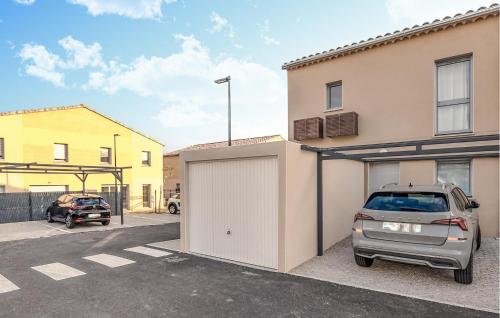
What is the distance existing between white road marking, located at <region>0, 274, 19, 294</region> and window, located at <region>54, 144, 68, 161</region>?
15896mm

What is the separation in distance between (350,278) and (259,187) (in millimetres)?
2550

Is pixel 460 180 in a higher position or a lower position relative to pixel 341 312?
higher

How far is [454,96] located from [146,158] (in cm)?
2183

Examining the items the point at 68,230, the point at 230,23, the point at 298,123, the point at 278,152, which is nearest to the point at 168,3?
the point at 230,23

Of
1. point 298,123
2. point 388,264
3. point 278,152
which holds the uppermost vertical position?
point 298,123

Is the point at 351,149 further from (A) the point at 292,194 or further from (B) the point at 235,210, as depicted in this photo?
(B) the point at 235,210

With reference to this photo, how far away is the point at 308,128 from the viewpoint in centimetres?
1208

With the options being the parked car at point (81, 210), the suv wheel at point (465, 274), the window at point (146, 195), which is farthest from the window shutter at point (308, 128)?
the window at point (146, 195)

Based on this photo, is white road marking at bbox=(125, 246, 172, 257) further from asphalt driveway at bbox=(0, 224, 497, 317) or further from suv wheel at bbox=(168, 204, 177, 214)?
suv wheel at bbox=(168, 204, 177, 214)

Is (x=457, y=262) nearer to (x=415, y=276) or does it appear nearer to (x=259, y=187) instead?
(x=415, y=276)

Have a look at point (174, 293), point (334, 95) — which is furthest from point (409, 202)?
point (334, 95)

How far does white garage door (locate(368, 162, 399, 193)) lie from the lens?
10570 mm

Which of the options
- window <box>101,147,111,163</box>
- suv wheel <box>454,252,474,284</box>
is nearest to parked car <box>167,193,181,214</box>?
window <box>101,147,111,163</box>

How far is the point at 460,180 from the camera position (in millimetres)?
9383
